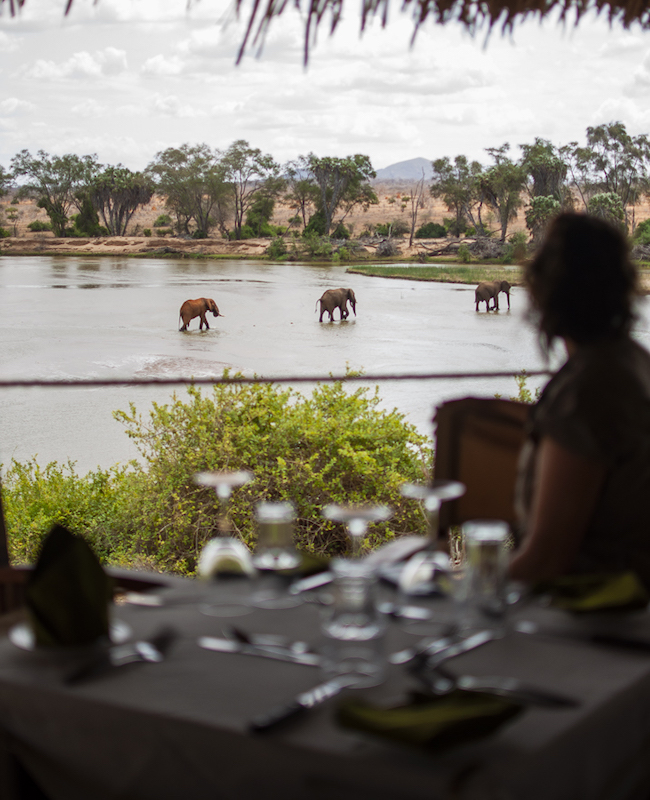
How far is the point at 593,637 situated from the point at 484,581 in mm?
129

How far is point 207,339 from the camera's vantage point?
134ft

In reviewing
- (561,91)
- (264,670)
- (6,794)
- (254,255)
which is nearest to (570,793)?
(264,670)

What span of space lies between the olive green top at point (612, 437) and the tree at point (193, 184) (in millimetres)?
58221

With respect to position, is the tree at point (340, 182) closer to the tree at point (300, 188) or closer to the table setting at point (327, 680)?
the tree at point (300, 188)

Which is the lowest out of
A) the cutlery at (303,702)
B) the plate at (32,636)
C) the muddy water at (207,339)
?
the muddy water at (207,339)

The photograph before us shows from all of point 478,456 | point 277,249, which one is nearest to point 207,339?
point 277,249

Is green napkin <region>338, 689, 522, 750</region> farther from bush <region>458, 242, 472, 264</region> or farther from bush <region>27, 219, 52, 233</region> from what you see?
bush <region>27, 219, 52, 233</region>

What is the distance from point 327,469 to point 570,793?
3.48 meters

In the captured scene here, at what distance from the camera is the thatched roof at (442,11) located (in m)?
2.11

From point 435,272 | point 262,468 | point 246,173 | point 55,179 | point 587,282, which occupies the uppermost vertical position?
point 246,173

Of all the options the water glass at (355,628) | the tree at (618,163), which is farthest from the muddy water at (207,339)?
the water glass at (355,628)

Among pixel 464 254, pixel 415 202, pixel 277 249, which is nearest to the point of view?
pixel 464 254

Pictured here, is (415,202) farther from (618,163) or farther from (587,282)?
(587,282)

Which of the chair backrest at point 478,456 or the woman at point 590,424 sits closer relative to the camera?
the woman at point 590,424
